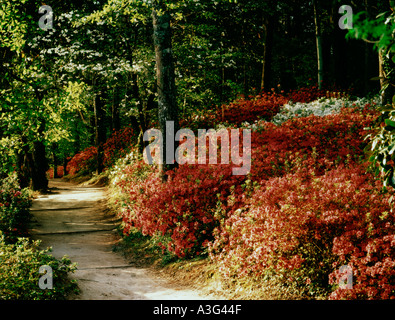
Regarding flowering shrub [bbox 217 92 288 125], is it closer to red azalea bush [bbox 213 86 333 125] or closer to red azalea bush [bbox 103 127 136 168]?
red azalea bush [bbox 213 86 333 125]

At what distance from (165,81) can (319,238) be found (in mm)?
6214

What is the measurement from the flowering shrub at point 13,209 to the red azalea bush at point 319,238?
223 inches

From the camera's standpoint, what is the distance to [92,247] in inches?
391

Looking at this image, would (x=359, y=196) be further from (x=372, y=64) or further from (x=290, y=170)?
(x=372, y=64)

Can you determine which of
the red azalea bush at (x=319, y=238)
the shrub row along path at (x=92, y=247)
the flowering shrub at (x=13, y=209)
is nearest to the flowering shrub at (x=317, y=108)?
the red azalea bush at (x=319, y=238)

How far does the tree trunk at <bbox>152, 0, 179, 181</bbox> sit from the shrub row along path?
2.76m

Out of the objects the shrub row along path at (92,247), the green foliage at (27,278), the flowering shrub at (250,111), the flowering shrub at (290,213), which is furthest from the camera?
the flowering shrub at (250,111)

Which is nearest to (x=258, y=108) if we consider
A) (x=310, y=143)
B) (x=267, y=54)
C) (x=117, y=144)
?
(x=267, y=54)

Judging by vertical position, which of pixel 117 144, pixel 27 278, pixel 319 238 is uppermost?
pixel 117 144

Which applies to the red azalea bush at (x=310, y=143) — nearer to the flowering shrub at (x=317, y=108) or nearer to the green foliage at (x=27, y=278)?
the flowering shrub at (x=317, y=108)

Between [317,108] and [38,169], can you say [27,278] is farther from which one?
[38,169]

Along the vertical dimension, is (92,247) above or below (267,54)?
below

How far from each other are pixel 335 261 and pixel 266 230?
3.96 feet

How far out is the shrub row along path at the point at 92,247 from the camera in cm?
659
